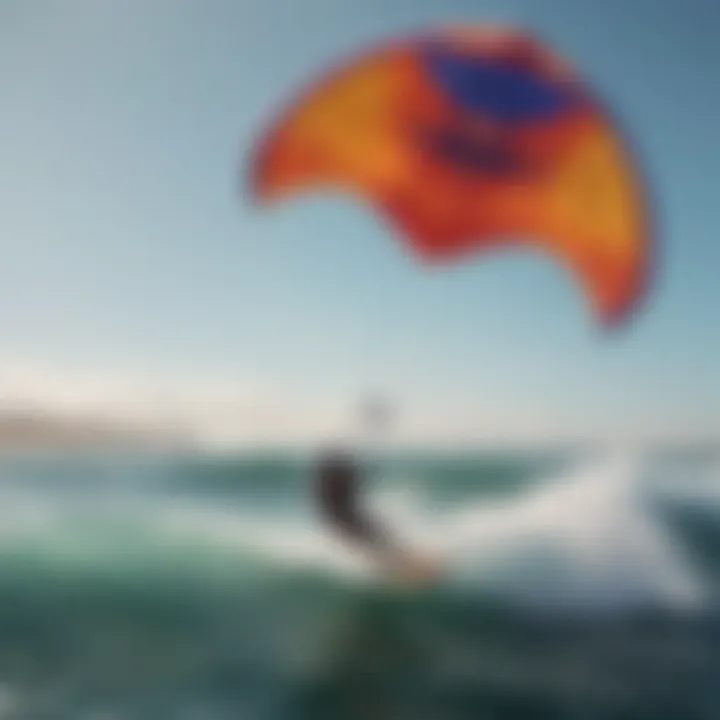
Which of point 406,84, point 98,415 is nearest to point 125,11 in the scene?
point 406,84

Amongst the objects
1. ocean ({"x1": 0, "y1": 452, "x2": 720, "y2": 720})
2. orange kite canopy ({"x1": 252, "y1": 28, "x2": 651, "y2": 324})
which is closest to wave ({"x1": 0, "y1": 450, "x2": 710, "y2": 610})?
ocean ({"x1": 0, "y1": 452, "x2": 720, "y2": 720})

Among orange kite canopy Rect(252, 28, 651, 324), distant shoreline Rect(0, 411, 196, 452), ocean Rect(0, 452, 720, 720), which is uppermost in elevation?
orange kite canopy Rect(252, 28, 651, 324)

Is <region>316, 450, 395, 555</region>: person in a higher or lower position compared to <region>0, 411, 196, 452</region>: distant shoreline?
lower

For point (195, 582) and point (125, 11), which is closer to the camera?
point (195, 582)

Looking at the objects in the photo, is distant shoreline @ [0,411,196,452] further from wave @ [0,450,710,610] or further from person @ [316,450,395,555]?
person @ [316,450,395,555]

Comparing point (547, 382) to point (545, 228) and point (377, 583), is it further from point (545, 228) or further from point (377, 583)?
point (377, 583)

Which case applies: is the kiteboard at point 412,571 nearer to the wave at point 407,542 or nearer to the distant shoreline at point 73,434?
the wave at point 407,542
